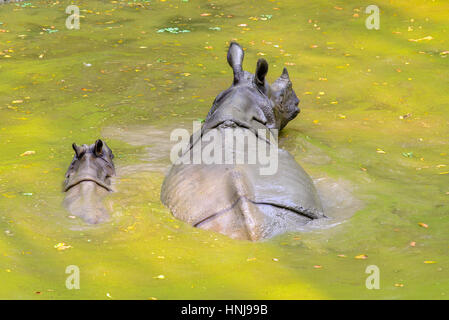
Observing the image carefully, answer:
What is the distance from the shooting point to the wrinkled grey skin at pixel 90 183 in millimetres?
6738

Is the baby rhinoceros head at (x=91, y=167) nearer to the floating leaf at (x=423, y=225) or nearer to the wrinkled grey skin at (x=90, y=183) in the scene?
the wrinkled grey skin at (x=90, y=183)

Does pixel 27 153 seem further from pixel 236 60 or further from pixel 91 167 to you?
pixel 236 60

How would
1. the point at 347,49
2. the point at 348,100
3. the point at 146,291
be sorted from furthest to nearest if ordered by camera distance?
the point at 347,49
the point at 348,100
the point at 146,291

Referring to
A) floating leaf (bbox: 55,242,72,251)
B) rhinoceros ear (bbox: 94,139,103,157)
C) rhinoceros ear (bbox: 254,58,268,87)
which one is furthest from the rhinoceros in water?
floating leaf (bbox: 55,242,72,251)

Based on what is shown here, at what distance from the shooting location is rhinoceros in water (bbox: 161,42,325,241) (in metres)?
6.09

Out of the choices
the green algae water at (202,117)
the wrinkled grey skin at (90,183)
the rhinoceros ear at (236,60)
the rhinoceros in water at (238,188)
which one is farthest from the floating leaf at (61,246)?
the rhinoceros ear at (236,60)

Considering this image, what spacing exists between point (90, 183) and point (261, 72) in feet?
8.00

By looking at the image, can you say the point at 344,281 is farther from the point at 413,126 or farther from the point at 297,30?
the point at 297,30

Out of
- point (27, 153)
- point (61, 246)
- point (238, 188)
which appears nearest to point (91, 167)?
point (61, 246)

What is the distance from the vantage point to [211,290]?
5086 millimetres

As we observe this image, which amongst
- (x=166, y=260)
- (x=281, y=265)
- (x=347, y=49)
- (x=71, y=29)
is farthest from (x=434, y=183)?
(x=71, y=29)

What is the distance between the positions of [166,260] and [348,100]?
6.45 m

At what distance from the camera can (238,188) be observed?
6.17 metres

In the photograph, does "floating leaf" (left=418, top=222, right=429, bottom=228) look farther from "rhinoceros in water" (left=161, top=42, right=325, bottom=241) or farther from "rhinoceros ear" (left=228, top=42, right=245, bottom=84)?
"rhinoceros ear" (left=228, top=42, right=245, bottom=84)
